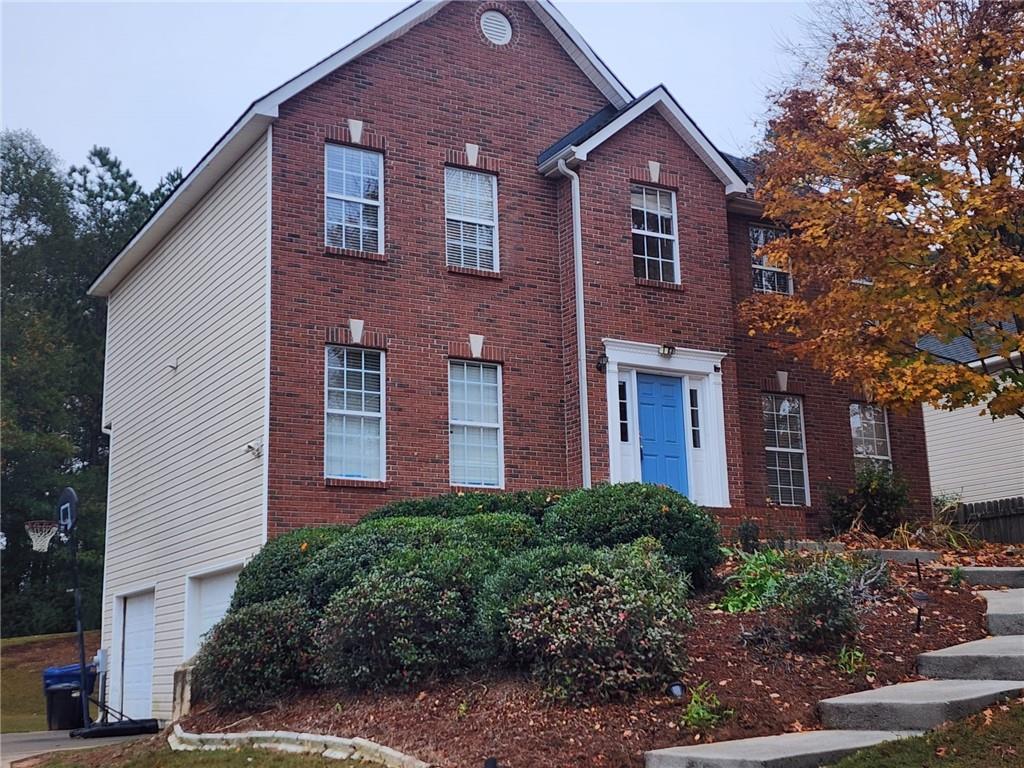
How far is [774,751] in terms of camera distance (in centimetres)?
736

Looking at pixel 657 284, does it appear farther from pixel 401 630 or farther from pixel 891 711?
pixel 891 711

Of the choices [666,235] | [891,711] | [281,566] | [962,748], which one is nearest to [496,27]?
[666,235]

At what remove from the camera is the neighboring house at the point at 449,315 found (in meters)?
15.5

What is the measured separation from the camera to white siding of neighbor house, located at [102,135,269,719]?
15.5m

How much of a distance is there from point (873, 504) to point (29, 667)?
22.9 meters

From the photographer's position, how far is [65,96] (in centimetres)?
3909

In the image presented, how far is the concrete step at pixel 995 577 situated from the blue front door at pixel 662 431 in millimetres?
5223

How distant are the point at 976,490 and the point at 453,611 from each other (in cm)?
1974

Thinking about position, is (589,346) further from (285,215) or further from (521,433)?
(285,215)

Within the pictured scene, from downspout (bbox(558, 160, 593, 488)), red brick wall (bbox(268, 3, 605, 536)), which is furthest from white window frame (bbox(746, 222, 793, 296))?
downspout (bbox(558, 160, 593, 488))

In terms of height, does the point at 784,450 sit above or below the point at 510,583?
above

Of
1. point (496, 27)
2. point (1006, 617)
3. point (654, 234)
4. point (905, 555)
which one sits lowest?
point (1006, 617)

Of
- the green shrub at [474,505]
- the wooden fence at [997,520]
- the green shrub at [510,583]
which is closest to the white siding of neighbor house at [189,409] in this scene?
the green shrub at [474,505]

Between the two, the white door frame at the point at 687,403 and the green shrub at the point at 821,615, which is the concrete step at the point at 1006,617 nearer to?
the green shrub at the point at 821,615
